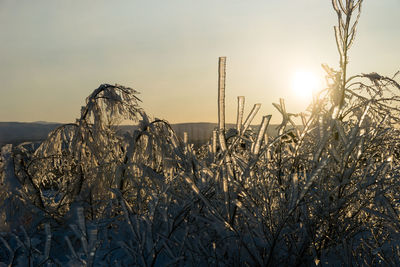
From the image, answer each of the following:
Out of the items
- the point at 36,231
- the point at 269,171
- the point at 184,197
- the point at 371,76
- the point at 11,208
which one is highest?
the point at 371,76

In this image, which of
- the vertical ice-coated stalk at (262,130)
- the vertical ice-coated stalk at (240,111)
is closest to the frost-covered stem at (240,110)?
the vertical ice-coated stalk at (240,111)

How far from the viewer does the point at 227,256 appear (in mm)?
2395

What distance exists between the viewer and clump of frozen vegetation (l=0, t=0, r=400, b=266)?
6.79ft

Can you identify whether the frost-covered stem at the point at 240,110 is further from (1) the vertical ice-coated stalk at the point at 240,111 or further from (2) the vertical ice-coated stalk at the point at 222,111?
(2) the vertical ice-coated stalk at the point at 222,111

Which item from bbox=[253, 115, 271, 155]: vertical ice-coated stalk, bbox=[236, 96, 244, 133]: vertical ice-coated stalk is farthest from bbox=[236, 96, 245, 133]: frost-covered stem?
bbox=[253, 115, 271, 155]: vertical ice-coated stalk

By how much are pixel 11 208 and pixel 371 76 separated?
412cm

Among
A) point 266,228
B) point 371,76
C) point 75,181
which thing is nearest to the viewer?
point 266,228

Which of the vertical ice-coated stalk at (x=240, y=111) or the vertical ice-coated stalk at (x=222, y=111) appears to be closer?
the vertical ice-coated stalk at (x=222, y=111)

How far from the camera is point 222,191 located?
2.09m

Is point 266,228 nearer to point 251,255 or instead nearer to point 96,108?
point 251,255

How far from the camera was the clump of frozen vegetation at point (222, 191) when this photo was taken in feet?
6.79

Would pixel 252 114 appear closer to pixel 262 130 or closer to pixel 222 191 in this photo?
pixel 262 130

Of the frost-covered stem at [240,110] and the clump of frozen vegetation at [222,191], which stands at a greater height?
the frost-covered stem at [240,110]

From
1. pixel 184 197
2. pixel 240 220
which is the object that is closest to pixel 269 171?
pixel 240 220
